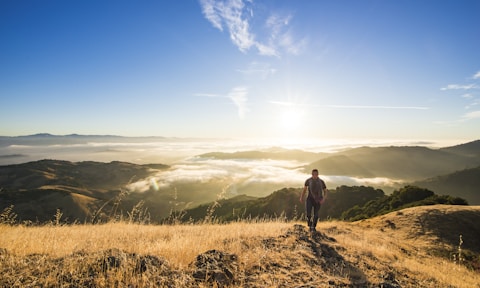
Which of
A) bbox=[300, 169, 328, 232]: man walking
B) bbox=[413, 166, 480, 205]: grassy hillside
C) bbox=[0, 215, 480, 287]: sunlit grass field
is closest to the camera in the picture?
bbox=[0, 215, 480, 287]: sunlit grass field

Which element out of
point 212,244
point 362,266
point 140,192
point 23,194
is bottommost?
point 140,192

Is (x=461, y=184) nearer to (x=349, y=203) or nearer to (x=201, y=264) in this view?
(x=349, y=203)

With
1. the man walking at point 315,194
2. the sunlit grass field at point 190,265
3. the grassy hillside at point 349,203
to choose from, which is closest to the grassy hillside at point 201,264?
the sunlit grass field at point 190,265

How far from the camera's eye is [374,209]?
3027 cm

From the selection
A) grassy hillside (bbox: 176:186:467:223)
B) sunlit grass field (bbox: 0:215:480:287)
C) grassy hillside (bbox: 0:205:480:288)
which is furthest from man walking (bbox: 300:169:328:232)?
grassy hillside (bbox: 176:186:467:223)

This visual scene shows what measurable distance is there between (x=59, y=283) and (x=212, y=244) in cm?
354

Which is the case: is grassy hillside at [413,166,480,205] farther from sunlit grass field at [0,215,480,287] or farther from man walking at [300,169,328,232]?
sunlit grass field at [0,215,480,287]

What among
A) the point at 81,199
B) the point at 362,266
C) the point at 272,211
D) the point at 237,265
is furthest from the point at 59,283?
the point at 81,199

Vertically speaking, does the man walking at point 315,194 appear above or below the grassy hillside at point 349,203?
above

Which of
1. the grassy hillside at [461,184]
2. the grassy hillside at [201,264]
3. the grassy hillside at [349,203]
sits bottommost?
the grassy hillside at [461,184]

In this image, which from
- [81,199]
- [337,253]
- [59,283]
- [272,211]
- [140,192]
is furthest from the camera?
[140,192]

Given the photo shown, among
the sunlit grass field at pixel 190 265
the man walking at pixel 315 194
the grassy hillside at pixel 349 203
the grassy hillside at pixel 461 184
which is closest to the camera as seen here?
the sunlit grass field at pixel 190 265

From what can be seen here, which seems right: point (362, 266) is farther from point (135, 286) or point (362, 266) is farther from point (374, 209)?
point (374, 209)

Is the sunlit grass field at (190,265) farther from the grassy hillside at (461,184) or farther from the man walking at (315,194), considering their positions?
the grassy hillside at (461,184)
